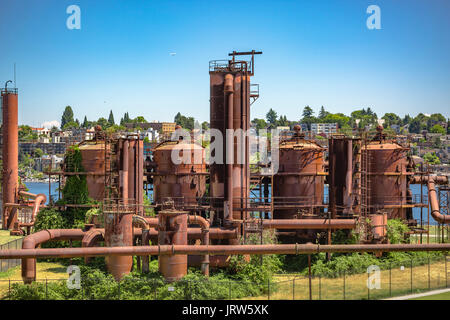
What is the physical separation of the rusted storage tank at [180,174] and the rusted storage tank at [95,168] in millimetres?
4793

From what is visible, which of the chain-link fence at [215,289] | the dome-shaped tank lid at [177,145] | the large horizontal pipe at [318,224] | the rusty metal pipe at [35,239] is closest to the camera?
the chain-link fence at [215,289]

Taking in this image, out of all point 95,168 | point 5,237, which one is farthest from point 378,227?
point 5,237

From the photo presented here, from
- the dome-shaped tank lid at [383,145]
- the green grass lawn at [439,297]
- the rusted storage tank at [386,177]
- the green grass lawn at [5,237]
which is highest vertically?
the dome-shaped tank lid at [383,145]

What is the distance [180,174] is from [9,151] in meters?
24.1

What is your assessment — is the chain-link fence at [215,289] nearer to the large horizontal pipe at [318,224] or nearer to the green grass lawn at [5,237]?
the large horizontal pipe at [318,224]

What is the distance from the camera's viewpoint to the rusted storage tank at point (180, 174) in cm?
4444

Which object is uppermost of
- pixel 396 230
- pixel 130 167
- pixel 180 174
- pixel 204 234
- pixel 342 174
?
pixel 130 167

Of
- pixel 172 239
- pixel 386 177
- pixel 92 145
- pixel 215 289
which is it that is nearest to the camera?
pixel 215 289

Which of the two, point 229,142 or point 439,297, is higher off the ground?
point 229,142

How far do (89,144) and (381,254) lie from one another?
2667 cm

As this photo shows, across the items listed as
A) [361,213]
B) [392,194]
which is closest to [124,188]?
[361,213]

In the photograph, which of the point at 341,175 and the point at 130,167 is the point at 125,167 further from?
the point at 341,175

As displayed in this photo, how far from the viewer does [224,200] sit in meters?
36.9

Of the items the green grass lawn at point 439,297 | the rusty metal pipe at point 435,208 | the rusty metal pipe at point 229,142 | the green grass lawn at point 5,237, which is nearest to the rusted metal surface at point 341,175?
the rusty metal pipe at point 229,142
